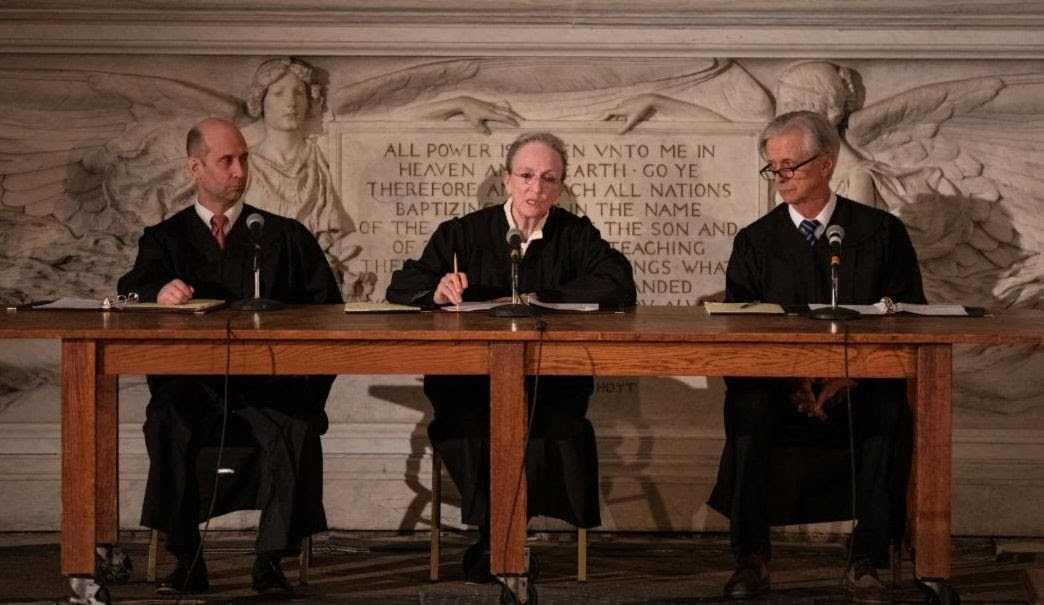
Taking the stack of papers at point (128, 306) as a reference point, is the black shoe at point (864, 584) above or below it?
below

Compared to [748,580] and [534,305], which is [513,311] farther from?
[748,580]

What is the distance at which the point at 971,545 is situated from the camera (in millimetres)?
6012

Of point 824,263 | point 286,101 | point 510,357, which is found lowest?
point 510,357

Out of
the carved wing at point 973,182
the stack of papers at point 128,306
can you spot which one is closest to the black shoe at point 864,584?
the carved wing at point 973,182

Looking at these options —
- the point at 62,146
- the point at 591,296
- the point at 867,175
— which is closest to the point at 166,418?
the point at 591,296

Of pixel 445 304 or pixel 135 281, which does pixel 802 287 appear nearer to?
pixel 445 304

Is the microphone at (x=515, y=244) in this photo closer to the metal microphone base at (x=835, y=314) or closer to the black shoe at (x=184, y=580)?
the metal microphone base at (x=835, y=314)

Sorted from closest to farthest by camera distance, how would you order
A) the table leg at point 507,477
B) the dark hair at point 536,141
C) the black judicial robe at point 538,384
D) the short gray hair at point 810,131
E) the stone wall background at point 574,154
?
the table leg at point 507,477
the black judicial robe at point 538,384
the short gray hair at point 810,131
the dark hair at point 536,141
the stone wall background at point 574,154

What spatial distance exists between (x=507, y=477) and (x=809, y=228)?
5.34ft

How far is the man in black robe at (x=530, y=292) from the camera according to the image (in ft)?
16.7

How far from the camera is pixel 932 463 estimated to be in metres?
4.62

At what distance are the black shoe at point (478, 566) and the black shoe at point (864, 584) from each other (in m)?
1.24

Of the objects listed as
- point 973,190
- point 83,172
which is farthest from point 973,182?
point 83,172

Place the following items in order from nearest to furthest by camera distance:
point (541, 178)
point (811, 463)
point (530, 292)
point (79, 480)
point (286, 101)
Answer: point (79, 480), point (811, 463), point (541, 178), point (530, 292), point (286, 101)
